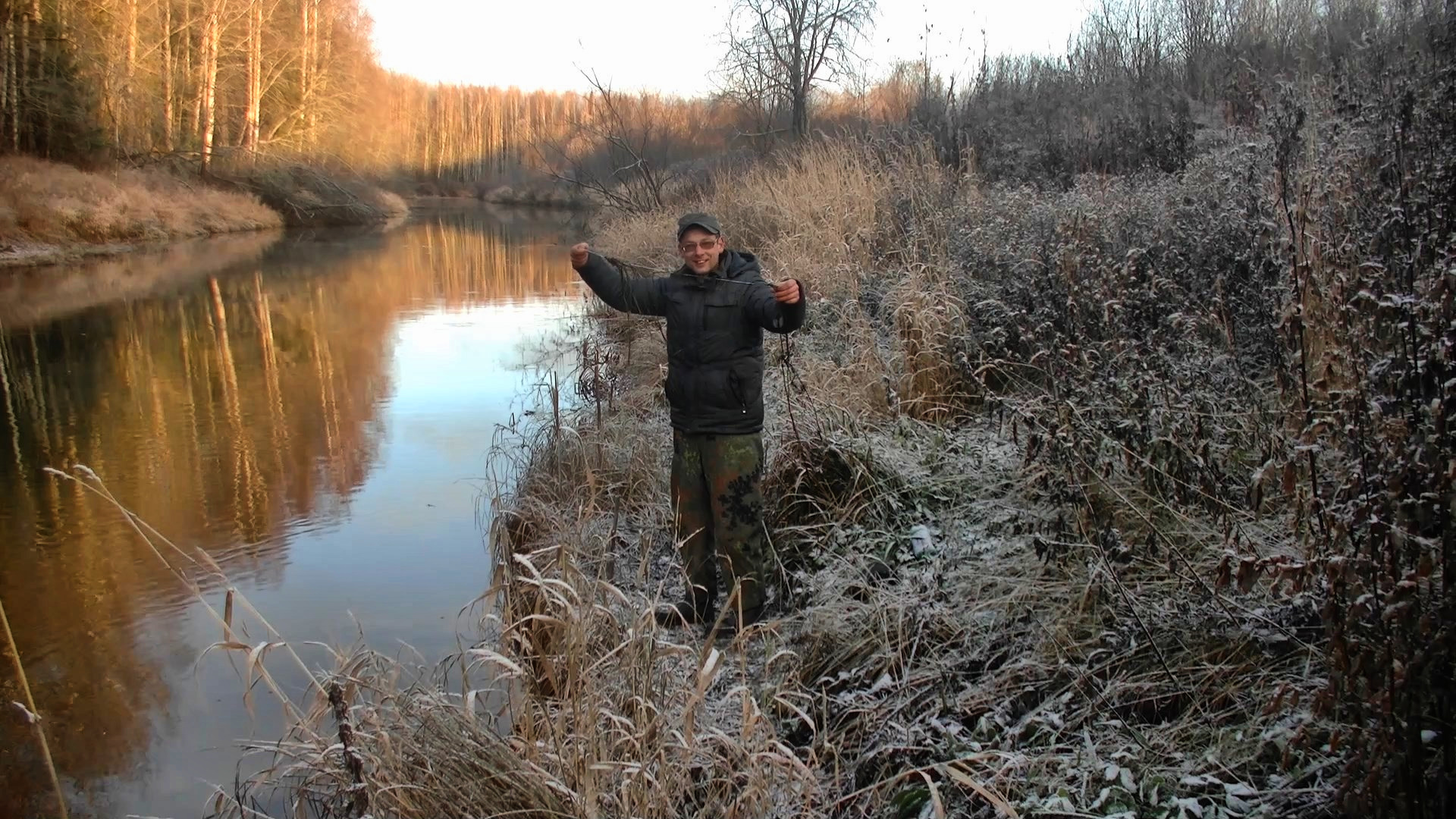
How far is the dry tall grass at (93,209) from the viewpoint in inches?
805

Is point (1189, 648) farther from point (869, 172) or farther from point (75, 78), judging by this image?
point (75, 78)

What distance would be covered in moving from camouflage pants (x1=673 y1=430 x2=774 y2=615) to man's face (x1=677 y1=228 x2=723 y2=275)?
748 millimetres

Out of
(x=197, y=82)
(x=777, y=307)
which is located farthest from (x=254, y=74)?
(x=777, y=307)

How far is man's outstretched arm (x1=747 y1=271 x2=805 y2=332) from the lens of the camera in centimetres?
419

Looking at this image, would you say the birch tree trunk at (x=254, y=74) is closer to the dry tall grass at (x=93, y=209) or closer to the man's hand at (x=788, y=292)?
the dry tall grass at (x=93, y=209)

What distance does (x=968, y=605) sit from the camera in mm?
3859

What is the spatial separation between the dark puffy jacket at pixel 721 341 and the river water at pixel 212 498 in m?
1.75

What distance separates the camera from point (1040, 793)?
2770 mm

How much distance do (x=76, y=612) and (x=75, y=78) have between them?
82.8 feet

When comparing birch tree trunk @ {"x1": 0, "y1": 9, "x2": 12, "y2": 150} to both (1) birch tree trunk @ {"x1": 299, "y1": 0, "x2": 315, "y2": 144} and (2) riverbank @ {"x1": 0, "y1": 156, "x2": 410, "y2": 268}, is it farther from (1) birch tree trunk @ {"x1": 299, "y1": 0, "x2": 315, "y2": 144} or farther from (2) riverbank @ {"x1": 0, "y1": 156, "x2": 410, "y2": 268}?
(1) birch tree trunk @ {"x1": 299, "y1": 0, "x2": 315, "y2": 144}

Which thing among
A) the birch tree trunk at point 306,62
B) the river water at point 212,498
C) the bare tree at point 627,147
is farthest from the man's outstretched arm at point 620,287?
the birch tree trunk at point 306,62

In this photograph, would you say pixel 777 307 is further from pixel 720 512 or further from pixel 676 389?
pixel 720 512

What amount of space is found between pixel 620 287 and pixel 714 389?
0.69 metres

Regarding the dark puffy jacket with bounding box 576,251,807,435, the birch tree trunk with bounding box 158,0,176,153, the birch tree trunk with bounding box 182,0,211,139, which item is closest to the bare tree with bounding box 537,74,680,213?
the dark puffy jacket with bounding box 576,251,807,435
